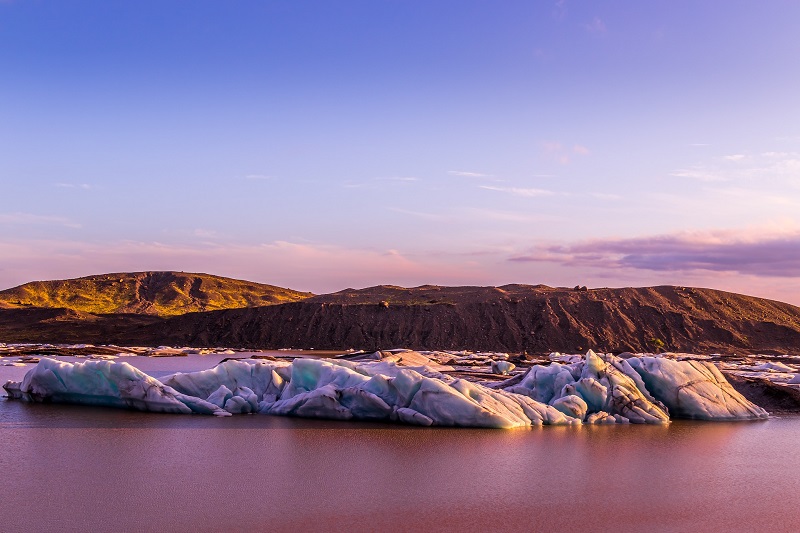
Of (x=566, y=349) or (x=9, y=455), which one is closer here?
(x=9, y=455)

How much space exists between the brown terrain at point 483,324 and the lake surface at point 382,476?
140ft

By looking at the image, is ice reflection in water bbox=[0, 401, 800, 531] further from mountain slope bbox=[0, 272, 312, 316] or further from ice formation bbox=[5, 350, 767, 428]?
mountain slope bbox=[0, 272, 312, 316]

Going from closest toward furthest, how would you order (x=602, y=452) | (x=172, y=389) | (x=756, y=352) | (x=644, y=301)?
(x=602, y=452), (x=172, y=389), (x=756, y=352), (x=644, y=301)

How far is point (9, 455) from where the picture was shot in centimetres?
1348

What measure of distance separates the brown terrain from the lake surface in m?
42.8

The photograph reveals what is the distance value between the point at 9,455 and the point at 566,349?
49.1 metres

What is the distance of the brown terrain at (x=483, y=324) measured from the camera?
6009 cm

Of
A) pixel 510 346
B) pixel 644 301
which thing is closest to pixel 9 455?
pixel 510 346

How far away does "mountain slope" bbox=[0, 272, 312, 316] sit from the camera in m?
112

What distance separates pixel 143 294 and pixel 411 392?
4337 inches

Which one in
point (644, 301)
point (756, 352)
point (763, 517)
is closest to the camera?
point (763, 517)

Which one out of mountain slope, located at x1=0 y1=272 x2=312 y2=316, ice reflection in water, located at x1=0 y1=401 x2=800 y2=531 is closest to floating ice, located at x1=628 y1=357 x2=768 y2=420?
ice reflection in water, located at x1=0 y1=401 x2=800 y2=531

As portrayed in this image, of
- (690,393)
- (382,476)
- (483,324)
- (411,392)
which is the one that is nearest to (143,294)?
(483,324)

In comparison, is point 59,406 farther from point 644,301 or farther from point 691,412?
point 644,301
